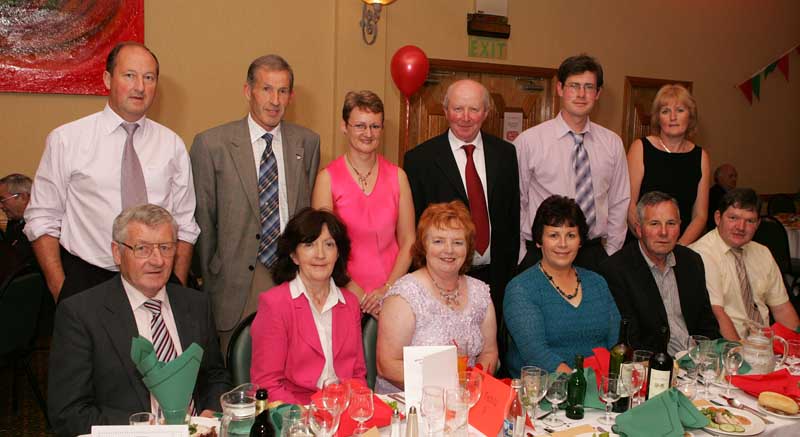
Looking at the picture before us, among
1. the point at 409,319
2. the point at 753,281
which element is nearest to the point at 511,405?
the point at 409,319

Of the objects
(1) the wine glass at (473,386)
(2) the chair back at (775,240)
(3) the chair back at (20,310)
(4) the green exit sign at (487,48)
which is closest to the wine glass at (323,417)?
(1) the wine glass at (473,386)

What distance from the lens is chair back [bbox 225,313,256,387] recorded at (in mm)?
2479

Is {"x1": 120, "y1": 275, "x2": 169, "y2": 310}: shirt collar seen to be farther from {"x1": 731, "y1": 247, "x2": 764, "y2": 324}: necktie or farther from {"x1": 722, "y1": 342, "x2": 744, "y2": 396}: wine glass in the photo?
{"x1": 731, "y1": 247, "x2": 764, "y2": 324}: necktie

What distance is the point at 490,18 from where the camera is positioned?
6.31 metres

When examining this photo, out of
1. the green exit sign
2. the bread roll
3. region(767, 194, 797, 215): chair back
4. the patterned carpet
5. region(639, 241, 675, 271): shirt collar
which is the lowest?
the patterned carpet

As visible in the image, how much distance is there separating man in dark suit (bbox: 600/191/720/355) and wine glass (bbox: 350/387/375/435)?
1.55 meters

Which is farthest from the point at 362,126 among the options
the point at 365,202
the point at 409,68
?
the point at 409,68

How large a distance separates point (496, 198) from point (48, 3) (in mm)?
3276

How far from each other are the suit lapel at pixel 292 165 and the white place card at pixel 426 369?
139cm

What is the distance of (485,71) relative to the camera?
6.46m

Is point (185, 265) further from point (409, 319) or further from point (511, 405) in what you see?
point (511, 405)

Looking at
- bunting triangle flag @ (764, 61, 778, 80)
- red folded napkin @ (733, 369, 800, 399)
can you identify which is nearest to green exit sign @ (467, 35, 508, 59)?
bunting triangle flag @ (764, 61, 778, 80)

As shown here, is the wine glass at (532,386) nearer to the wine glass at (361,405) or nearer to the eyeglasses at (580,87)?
the wine glass at (361,405)

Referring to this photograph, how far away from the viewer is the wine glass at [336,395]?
185 centimetres
